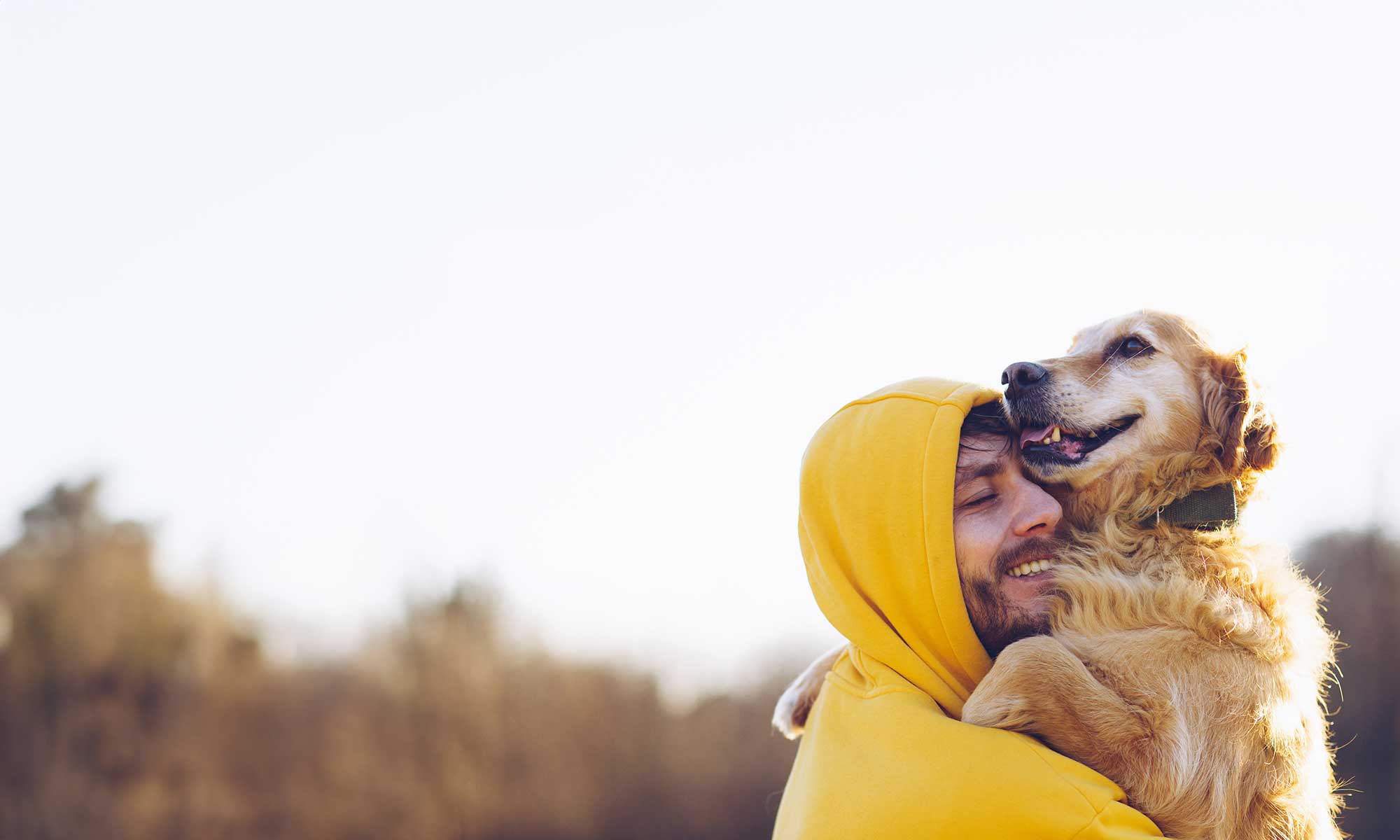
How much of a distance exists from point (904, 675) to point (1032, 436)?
0.87 m

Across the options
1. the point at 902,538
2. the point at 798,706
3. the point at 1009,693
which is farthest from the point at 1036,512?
the point at 798,706

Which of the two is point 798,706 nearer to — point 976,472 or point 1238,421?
point 976,472

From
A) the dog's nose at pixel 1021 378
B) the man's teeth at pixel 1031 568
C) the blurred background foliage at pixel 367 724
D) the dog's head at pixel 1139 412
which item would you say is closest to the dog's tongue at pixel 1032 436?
the dog's head at pixel 1139 412

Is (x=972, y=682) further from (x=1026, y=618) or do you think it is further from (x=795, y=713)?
(x=795, y=713)

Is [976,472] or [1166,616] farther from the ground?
[976,472]

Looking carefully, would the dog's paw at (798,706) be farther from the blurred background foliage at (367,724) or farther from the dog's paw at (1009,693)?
the blurred background foliage at (367,724)

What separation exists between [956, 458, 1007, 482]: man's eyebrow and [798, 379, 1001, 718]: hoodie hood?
12 cm

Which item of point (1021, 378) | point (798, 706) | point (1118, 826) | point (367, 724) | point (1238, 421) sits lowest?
point (367, 724)

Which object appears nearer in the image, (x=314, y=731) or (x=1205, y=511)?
(x=1205, y=511)

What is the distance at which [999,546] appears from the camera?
2590 mm

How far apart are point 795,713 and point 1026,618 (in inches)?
34.9

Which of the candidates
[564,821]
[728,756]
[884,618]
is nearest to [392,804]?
[564,821]

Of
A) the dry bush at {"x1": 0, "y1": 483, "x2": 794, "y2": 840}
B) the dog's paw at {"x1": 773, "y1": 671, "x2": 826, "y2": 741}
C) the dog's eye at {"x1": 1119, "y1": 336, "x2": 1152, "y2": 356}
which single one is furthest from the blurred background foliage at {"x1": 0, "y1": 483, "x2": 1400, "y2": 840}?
the dog's eye at {"x1": 1119, "y1": 336, "x2": 1152, "y2": 356}

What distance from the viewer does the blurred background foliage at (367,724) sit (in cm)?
1127
